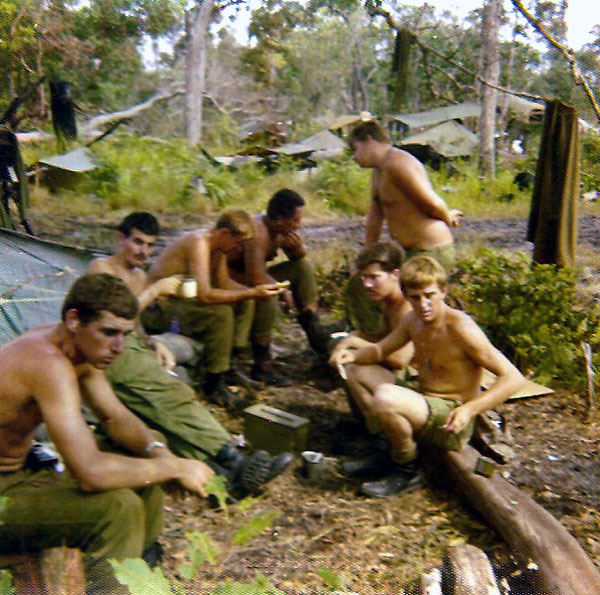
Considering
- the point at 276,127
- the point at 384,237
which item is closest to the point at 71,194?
the point at 276,127

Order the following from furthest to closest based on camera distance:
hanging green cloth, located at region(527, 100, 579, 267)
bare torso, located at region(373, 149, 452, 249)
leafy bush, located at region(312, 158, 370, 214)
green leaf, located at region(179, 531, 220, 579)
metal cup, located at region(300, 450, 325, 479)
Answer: leafy bush, located at region(312, 158, 370, 214), hanging green cloth, located at region(527, 100, 579, 267), bare torso, located at region(373, 149, 452, 249), metal cup, located at region(300, 450, 325, 479), green leaf, located at region(179, 531, 220, 579)

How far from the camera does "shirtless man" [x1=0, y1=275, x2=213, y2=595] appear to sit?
2258 millimetres

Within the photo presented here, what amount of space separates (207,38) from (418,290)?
5484 millimetres

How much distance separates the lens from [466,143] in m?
12.5

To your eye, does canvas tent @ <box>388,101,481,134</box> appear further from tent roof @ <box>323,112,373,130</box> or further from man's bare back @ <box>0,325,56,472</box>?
man's bare back @ <box>0,325,56,472</box>

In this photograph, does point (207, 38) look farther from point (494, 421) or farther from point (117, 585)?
point (117, 585)

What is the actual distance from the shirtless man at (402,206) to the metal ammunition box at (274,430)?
46.6 inches

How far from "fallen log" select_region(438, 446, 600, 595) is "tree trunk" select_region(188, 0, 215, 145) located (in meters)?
5.47

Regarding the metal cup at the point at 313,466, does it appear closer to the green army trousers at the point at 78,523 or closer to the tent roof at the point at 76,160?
the green army trousers at the point at 78,523

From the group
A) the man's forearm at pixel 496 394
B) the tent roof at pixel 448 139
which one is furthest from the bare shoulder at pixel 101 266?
the tent roof at pixel 448 139

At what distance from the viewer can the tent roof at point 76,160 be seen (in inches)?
311

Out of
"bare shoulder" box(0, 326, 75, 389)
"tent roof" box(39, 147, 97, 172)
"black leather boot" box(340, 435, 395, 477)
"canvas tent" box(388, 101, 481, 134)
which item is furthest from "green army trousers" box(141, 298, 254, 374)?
"canvas tent" box(388, 101, 481, 134)

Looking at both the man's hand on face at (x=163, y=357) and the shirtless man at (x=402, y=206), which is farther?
the shirtless man at (x=402, y=206)

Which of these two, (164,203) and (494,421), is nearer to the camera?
(494,421)
